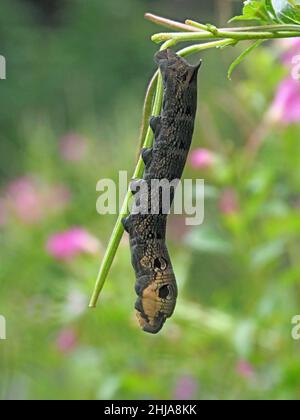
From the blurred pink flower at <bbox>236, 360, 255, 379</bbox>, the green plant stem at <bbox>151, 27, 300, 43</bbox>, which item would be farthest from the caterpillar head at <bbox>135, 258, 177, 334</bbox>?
the blurred pink flower at <bbox>236, 360, 255, 379</bbox>

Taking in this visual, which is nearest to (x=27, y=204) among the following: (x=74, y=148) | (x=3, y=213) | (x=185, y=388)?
(x=3, y=213)

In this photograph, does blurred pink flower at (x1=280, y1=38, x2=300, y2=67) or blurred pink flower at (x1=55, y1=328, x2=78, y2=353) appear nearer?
blurred pink flower at (x1=280, y1=38, x2=300, y2=67)

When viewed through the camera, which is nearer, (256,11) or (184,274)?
(256,11)

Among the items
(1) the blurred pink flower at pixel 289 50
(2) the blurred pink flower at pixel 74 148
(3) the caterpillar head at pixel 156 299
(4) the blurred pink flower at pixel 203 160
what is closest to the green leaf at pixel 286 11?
(3) the caterpillar head at pixel 156 299

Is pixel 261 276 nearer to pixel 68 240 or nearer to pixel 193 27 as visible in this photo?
pixel 68 240

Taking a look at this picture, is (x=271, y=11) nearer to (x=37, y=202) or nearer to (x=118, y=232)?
(x=118, y=232)

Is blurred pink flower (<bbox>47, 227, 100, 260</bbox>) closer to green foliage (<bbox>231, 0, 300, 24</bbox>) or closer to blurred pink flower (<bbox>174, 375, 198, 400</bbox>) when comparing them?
blurred pink flower (<bbox>174, 375, 198, 400</bbox>)

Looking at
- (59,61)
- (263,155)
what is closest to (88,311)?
(263,155)
